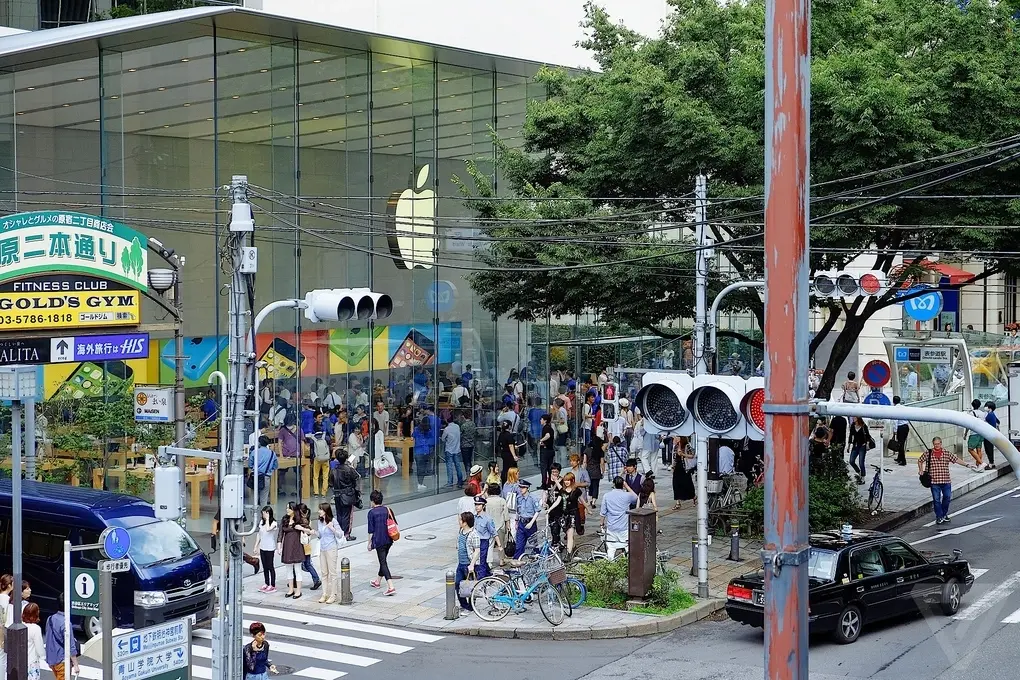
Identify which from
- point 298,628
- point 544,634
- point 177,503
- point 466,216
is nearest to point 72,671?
point 177,503

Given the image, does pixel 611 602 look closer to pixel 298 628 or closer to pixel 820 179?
pixel 298 628

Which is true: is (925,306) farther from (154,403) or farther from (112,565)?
(112,565)

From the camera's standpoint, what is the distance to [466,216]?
29.4 metres

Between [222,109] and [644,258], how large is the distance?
8.54m

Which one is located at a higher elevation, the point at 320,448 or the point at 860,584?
the point at 320,448

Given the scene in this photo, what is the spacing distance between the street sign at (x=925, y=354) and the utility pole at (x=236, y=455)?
25154 mm

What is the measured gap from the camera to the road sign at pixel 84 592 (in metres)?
15.1

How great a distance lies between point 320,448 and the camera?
2477 cm

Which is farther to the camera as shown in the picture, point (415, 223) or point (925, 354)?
point (925, 354)

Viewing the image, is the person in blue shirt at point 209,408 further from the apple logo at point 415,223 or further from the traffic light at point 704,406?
the traffic light at point 704,406

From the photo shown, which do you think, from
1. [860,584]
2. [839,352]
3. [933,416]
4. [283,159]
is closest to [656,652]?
[860,584]

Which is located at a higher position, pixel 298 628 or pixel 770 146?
pixel 770 146

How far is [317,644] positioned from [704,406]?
31.1 ft

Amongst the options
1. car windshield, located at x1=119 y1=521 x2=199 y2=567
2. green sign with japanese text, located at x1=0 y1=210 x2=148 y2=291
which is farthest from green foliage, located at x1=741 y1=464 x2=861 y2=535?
green sign with japanese text, located at x1=0 y1=210 x2=148 y2=291
